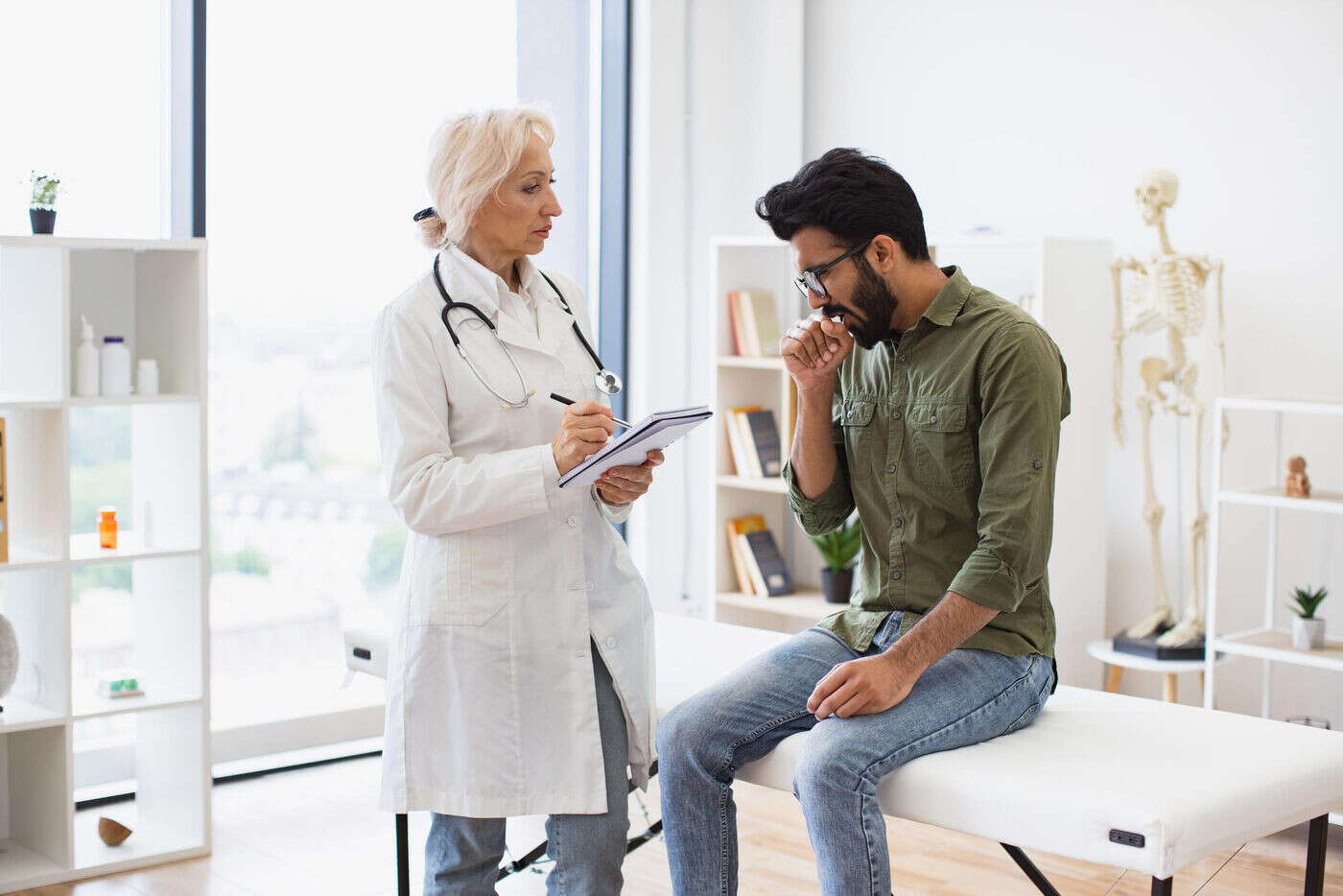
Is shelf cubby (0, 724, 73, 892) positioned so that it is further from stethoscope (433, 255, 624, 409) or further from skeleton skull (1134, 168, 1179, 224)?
skeleton skull (1134, 168, 1179, 224)

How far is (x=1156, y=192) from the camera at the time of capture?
3439 mm

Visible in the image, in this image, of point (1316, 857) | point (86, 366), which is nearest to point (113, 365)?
point (86, 366)

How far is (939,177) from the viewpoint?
4289 mm

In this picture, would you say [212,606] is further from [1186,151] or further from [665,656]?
[1186,151]

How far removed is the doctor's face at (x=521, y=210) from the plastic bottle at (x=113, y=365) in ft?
4.20

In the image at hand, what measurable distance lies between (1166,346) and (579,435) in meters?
2.38

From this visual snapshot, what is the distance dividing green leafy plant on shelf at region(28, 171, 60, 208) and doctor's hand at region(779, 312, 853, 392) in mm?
1732

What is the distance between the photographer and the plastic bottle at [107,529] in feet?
10.0

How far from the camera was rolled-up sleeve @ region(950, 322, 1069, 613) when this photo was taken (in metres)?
1.90

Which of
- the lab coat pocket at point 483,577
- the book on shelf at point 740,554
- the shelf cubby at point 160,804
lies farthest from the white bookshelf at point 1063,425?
the lab coat pocket at point 483,577

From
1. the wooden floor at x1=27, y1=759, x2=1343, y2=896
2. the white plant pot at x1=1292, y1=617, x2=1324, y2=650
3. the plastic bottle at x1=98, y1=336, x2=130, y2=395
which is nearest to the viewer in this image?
the wooden floor at x1=27, y1=759, x2=1343, y2=896

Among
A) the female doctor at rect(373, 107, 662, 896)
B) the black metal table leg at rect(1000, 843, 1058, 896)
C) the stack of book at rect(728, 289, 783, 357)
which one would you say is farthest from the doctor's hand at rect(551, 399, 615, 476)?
the stack of book at rect(728, 289, 783, 357)

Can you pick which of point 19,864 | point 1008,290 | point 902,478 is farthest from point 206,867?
point 1008,290

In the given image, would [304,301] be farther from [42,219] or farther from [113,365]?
[42,219]
